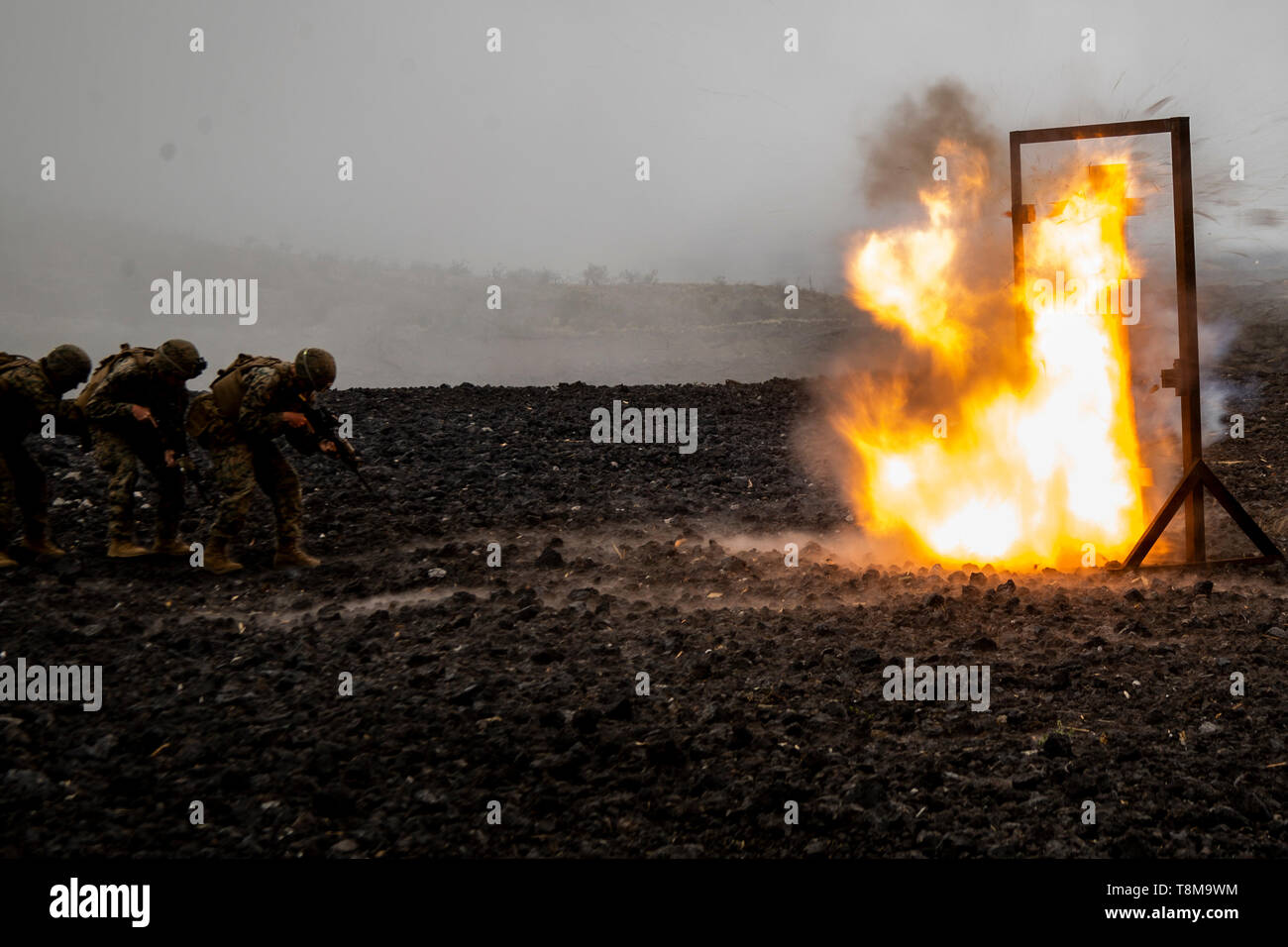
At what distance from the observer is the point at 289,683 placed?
674 centimetres

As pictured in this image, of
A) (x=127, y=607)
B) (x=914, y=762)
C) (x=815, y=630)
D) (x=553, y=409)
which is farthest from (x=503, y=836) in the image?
(x=553, y=409)

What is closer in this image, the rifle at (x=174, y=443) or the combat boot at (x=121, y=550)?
the combat boot at (x=121, y=550)

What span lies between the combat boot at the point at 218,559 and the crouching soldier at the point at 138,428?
89 centimetres

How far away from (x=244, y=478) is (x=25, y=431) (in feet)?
8.60

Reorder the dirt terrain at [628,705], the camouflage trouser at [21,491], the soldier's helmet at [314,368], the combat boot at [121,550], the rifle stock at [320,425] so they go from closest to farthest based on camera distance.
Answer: the dirt terrain at [628,705] → the soldier's helmet at [314,368] → the camouflage trouser at [21,491] → the rifle stock at [320,425] → the combat boot at [121,550]

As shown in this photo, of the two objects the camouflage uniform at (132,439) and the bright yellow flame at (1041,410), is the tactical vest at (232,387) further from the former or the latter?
the bright yellow flame at (1041,410)

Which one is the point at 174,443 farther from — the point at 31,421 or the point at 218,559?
the point at 218,559

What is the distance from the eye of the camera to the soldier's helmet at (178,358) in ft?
35.0

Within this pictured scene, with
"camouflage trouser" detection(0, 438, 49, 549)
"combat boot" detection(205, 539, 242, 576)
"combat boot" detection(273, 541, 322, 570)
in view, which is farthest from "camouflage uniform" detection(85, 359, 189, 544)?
"combat boot" detection(273, 541, 322, 570)

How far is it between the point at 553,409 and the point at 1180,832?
50.5 ft

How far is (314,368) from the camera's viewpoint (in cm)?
1008

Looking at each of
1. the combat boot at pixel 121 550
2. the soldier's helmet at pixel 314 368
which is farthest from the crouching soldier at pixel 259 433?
the combat boot at pixel 121 550

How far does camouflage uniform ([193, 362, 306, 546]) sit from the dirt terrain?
64 cm

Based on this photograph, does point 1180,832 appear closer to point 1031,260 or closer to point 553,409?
point 1031,260
